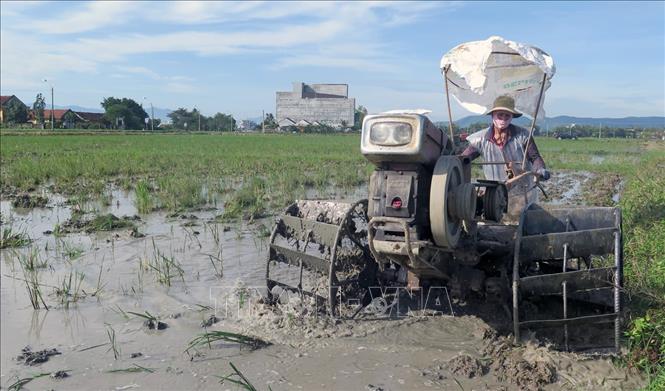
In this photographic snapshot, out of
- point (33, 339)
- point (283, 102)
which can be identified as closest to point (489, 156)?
point (33, 339)

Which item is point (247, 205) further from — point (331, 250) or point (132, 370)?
point (132, 370)

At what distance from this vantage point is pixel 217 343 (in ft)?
12.7

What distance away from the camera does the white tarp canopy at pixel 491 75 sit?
4.34 m

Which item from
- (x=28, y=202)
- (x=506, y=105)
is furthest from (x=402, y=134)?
(x=28, y=202)

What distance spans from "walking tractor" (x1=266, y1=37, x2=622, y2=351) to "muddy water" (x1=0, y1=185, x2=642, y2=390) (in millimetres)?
254

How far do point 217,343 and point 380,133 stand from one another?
1.87 metres

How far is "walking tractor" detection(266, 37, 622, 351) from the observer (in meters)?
2.97

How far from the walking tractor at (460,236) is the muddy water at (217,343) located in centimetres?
25

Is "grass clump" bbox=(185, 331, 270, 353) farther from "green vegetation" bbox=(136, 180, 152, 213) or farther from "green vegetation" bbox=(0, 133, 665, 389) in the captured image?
"green vegetation" bbox=(136, 180, 152, 213)

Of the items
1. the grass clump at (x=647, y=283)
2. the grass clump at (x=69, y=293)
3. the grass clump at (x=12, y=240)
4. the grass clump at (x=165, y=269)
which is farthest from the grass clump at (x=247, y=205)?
the grass clump at (x=647, y=283)

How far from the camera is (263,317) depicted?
13.9ft

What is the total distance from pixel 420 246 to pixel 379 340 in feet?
3.91

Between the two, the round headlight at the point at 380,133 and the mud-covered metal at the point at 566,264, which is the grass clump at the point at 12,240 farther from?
the mud-covered metal at the point at 566,264

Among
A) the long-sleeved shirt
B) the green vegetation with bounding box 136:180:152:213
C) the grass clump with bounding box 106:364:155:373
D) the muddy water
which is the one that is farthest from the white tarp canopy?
the green vegetation with bounding box 136:180:152:213
